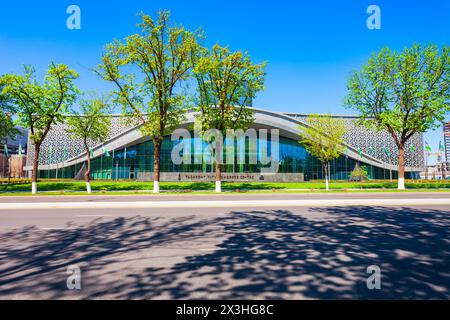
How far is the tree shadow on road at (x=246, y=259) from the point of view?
3.55 m

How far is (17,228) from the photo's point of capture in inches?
311

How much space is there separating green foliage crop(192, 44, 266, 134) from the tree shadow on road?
19.4 m

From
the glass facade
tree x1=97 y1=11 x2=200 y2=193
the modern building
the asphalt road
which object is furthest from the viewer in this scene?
the glass facade

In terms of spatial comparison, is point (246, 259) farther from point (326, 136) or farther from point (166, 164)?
point (166, 164)

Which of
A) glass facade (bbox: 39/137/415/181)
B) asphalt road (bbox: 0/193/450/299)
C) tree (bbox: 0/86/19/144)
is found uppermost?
tree (bbox: 0/86/19/144)

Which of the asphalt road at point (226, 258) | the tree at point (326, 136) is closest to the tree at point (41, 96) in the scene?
the asphalt road at point (226, 258)

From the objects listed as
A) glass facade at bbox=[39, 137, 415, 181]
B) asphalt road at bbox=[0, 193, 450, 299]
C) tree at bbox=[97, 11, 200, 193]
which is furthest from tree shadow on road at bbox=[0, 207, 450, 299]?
glass facade at bbox=[39, 137, 415, 181]

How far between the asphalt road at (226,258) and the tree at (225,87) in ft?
57.4

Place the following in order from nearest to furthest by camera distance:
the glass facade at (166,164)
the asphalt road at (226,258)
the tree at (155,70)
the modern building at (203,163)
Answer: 1. the asphalt road at (226,258)
2. the tree at (155,70)
3. the modern building at (203,163)
4. the glass facade at (166,164)

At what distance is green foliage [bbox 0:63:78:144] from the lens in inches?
965

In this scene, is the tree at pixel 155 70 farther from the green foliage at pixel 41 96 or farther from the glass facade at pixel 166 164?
the glass facade at pixel 166 164

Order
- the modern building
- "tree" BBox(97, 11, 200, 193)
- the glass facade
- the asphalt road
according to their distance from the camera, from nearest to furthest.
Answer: the asphalt road
"tree" BBox(97, 11, 200, 193)
the modern building
the glass facade

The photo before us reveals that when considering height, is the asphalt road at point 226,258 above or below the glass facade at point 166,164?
below

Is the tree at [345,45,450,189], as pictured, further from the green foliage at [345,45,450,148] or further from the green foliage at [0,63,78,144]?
the green foliage at [0,63,78,144]
